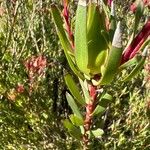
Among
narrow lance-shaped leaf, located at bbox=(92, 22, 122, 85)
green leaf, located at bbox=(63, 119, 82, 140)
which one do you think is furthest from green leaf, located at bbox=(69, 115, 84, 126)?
narrow lance-shaped leaf, located at bbox=(92, 22, 122, 85)

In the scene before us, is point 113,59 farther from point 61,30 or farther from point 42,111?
point 42,111

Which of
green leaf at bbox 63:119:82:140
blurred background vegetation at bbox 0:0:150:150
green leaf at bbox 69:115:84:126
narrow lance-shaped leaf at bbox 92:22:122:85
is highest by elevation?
narrow lance-shaped leaf at bbox 92:22:122:85

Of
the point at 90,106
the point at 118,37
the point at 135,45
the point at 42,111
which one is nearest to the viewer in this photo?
the point at 118,37

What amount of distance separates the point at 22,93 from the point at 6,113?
12cm

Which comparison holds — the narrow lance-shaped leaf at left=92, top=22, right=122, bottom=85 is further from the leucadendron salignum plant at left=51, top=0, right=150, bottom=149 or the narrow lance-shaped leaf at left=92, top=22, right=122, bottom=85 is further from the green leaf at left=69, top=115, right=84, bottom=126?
the green leaf at left=69, top=115, right=84, bottom=126

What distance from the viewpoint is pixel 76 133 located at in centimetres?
97

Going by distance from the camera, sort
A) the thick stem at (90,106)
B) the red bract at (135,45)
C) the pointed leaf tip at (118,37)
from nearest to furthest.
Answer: the pointed leaf tip at (118,37) → the red bract at (135,45) → the thick stem at (90,106)

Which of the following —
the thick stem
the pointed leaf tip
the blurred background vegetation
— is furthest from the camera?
the blurred background vegetation

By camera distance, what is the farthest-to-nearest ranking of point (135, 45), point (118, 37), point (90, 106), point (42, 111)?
point (42, 111) < point (90, 106) < point (135, 45) < point (118, 37)

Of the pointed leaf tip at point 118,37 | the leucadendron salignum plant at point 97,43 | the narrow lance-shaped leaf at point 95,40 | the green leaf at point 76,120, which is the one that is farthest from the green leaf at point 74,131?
the pointed leaf tip at point 118,37

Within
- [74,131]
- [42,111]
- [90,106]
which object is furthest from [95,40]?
[42,111]

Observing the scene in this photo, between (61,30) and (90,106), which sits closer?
(61,30)

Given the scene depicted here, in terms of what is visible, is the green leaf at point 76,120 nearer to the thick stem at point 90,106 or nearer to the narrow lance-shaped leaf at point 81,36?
the thick stem at point 90,106

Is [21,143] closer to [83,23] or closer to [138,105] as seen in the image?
[138,105]
